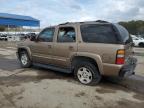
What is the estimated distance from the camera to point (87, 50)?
6668mm

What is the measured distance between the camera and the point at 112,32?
20.6 feet

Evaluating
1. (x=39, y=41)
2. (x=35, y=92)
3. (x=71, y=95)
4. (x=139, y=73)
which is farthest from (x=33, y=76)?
(x=139, y=73)

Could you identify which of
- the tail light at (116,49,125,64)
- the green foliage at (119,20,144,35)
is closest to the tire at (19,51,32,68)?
the tail light at (116,49,125,64)

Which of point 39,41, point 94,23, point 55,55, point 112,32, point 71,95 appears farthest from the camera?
point 39,41

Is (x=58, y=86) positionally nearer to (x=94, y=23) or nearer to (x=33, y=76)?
(x=33, y=76)

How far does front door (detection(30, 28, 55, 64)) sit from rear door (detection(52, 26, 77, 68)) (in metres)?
0.30

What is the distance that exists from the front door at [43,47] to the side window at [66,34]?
14.5 inches

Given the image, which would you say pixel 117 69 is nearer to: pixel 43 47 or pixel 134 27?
pixel 43 47

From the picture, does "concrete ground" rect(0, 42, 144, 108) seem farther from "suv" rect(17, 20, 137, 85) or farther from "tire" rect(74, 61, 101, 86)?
"suv" rect(17, 20, 137, 85)

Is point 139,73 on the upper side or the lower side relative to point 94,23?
lower

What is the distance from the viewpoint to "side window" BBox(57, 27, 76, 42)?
7239mm

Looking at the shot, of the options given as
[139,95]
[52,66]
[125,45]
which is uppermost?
[125,45]

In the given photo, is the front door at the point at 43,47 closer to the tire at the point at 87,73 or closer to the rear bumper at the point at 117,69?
the tire at the point at 87,73

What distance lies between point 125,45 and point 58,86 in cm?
228
